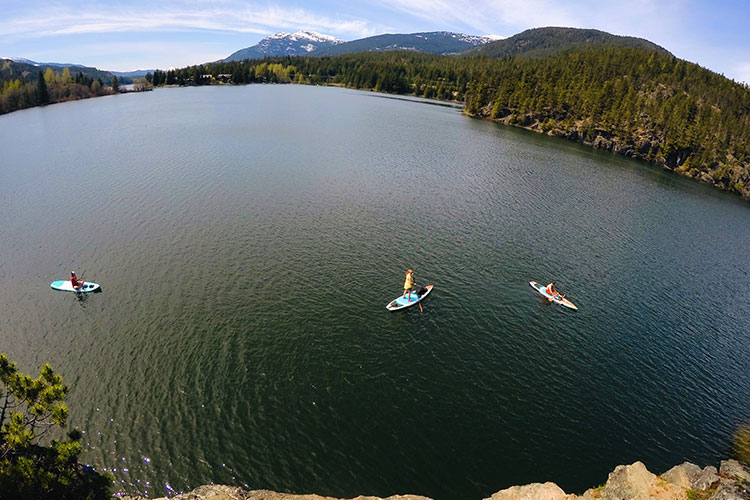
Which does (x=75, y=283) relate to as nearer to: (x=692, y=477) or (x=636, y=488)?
(x=636, y=488)

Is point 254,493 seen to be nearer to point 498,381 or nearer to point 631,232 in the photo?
point 498,381

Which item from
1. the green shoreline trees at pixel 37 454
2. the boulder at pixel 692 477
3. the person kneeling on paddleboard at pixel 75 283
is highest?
the green shoreline trees at pixel 37 454

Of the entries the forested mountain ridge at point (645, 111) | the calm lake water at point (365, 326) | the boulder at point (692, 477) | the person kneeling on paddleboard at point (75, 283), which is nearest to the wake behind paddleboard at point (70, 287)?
the person kneeling on paddleboard at point (75, 283)

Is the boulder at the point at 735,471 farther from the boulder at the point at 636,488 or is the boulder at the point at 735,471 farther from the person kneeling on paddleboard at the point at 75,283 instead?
the person kneeling on paddleboard at the point at 75,283

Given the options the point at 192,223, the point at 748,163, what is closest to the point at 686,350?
the point at 192,223

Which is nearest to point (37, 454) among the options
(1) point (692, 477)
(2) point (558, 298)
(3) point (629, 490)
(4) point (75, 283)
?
(3) point (629, 490)
